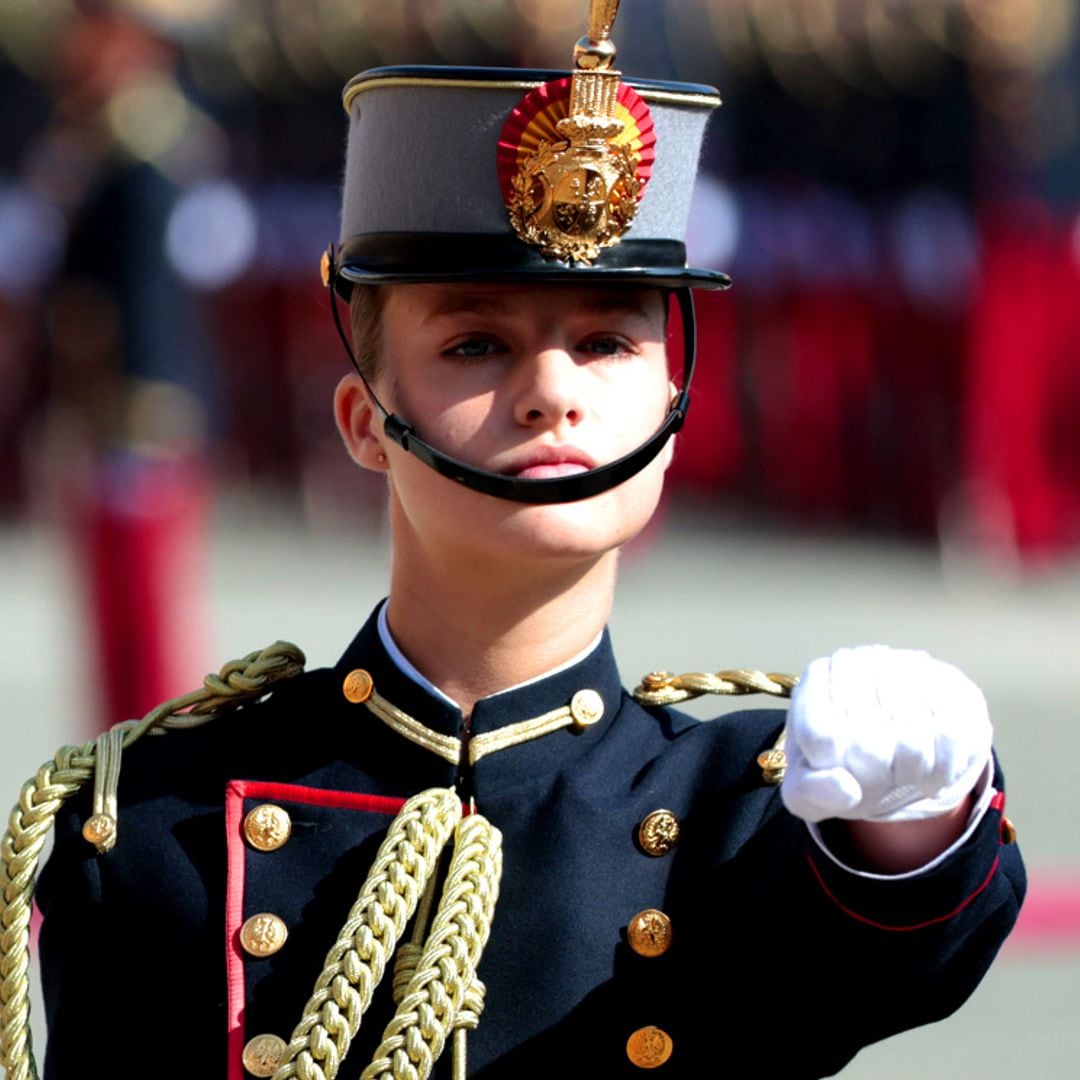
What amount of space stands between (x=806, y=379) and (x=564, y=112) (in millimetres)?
8947

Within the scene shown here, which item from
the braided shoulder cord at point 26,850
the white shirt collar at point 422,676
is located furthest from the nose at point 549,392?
the braided shoulder cord at point 26,850

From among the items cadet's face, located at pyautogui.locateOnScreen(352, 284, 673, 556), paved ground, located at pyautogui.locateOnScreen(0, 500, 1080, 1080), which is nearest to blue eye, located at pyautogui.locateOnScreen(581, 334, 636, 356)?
cadet's face, located at pyautogui.locateOnScreen(352, 284, 673, 556)

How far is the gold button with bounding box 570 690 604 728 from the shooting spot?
6.95ft

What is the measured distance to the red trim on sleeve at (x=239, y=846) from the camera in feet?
6.58

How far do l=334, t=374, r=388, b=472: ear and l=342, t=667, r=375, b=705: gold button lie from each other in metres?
0.19

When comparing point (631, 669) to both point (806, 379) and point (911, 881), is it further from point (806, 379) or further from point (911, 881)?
point (911, 881)

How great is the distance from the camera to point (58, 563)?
10234 millimetres

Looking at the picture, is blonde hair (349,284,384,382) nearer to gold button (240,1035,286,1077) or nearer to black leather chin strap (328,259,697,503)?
black leather chin strap (328,259,697,503)

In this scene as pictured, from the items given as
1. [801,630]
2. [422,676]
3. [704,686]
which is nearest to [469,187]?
[422,676]

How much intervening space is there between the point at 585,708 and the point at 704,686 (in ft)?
0.63

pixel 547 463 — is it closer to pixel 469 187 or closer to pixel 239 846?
pixel 469 187

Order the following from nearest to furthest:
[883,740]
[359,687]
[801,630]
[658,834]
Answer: [883,740] → [658,834] → [359,687] → [801,630]

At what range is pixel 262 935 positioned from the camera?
203 centimetres

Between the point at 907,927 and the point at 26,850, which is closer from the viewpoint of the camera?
the point at 907,927
